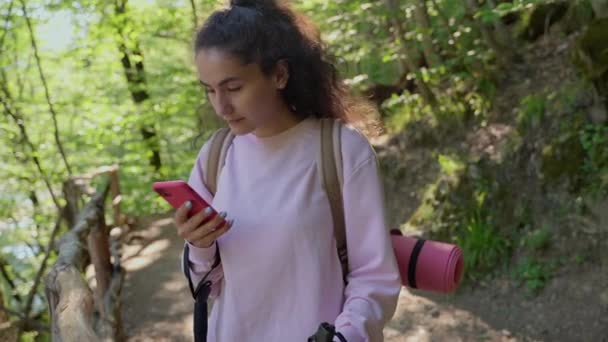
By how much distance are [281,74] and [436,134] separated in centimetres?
607

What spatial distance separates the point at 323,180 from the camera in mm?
1549

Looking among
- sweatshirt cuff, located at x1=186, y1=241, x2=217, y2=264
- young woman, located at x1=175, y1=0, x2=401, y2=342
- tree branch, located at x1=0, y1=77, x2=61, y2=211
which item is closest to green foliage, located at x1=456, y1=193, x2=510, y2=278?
young woman, located at x1=175, y1=0, x2=401, y2=342

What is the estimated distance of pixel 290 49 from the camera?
160 cm

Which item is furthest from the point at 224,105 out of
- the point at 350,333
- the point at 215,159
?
the point at 350,333

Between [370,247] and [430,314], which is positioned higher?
[370,247]

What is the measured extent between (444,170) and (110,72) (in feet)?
24.9

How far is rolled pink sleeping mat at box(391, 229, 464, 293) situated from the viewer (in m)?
1.63

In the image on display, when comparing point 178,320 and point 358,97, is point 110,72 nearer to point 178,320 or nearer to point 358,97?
point 178,320

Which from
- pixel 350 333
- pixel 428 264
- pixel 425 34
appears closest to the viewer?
pixel 350 333

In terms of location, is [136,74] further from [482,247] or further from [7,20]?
[482,247]

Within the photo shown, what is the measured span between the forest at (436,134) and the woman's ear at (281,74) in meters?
0.29

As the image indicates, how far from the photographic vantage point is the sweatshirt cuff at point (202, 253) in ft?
5.37

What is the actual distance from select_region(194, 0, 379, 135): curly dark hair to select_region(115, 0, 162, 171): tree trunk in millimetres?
9065

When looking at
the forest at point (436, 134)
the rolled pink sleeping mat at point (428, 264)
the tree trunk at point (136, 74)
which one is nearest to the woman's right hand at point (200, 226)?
the rolled pink sleeping mat at point (428, 264)
